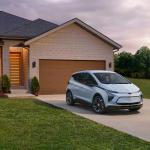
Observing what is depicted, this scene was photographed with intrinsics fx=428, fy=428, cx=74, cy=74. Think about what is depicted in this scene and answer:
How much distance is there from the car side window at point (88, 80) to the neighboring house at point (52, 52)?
23.2 ft

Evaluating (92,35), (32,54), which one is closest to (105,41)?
(92,35)

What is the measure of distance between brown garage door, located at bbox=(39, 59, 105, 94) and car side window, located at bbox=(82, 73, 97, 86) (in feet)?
23.7

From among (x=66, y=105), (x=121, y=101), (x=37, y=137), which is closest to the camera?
(x=37, y=137)

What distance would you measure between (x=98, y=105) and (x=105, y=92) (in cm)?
66

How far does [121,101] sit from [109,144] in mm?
5949

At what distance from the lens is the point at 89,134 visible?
11.7 m

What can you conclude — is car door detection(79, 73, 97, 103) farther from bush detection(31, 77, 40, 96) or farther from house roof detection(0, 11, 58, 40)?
house roof detection(0, 11, 58, 40)

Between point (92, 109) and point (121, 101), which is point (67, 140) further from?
point (92, 109)

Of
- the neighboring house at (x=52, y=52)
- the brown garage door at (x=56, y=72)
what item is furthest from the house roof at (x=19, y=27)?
the brown garage door at (x=56, y=72)

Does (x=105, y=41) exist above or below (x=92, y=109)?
above

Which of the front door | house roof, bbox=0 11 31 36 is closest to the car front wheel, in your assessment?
the front door

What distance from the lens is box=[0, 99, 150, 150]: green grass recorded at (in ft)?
33.5

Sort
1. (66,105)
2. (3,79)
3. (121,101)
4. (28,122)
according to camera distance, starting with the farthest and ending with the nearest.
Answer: (3,79) → (66,105) → (121,101) → (28,122)

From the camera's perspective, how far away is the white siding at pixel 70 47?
25406 millimetres
